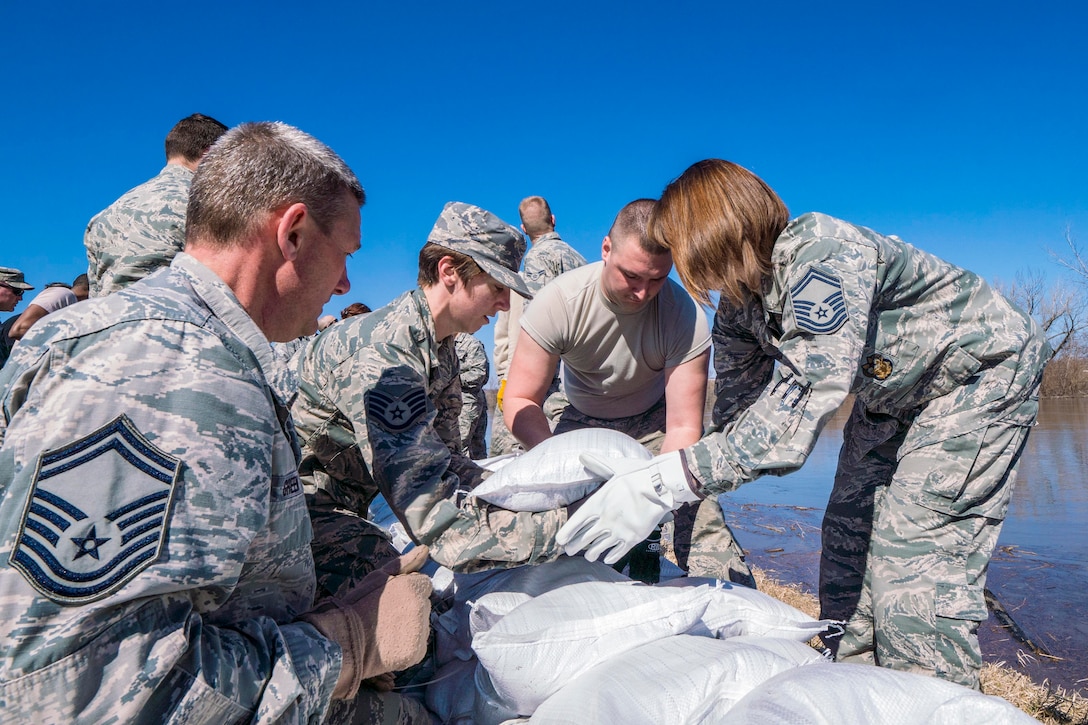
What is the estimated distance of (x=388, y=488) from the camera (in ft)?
6.68

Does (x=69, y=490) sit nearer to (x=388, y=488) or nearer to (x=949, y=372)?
(x=388, y=488)

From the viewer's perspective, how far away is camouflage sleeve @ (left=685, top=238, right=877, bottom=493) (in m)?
1.97

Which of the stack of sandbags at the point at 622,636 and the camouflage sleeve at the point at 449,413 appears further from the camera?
the camouflage sleeve at the point at 449,413

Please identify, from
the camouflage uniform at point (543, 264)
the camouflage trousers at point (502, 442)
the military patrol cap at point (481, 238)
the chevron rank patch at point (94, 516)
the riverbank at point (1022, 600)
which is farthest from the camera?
the camouflage uniform at point (543, 264)

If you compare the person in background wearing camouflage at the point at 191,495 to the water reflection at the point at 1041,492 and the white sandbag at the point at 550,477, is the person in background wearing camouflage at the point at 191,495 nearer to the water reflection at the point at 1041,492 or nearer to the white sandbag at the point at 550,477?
the white sandbag at the point at 550,477

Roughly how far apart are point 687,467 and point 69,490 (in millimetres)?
1425

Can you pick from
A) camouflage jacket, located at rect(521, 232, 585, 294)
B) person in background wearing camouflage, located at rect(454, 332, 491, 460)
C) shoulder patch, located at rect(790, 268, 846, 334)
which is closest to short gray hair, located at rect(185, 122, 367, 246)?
shoulder patch, located at rect(790, 268, 846, 334)

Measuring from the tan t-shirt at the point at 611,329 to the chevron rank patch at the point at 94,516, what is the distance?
6.76 ft

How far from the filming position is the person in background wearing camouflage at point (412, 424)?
200 centimetres

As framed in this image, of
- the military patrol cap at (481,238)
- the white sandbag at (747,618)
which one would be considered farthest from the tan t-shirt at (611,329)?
the white sandbag at (747,618)

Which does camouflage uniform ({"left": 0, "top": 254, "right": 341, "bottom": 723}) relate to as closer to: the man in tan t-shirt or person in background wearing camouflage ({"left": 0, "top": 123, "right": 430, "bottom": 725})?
person in background wearing camouflage ({"left": 0, "top": 123, "right": 430, "bottom": 725})

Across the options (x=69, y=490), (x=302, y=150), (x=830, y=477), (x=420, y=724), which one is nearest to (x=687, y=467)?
(x=420, y=724)

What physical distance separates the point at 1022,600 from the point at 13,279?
775cm

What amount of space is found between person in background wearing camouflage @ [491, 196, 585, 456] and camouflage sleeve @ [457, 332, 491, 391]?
0.79m
